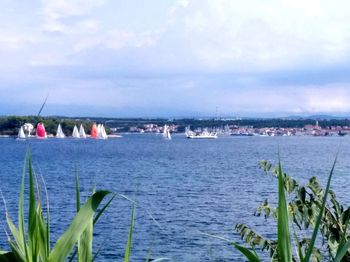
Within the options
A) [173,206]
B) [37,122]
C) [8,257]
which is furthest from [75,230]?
[173,206]

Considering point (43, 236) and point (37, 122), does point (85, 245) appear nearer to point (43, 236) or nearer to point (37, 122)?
point (43, 236)

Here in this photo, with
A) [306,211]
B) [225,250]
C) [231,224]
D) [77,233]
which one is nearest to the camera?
[77,233]

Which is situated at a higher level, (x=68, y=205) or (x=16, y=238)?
(x=16, y=238)

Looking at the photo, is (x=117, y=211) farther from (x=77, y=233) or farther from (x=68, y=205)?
(x=77, y=233)

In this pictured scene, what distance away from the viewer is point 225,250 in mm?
19594

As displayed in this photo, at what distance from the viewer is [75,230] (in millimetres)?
1740

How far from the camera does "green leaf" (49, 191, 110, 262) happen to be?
1722 millimetres

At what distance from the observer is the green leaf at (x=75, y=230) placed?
5.65 feet

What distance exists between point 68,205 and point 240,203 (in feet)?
29.8

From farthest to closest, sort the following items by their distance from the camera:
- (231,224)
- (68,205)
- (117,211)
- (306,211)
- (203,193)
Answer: (203,193) → (68,205) → (117,211) → (231,224) → (306,211)

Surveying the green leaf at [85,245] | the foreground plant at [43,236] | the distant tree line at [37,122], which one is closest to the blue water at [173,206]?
the distant tree line at [37,122]

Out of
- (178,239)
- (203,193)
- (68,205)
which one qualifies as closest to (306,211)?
(178,239)

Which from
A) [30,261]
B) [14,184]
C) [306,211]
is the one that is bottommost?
[14,184]

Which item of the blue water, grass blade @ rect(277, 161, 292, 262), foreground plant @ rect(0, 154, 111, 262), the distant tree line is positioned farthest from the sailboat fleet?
the blue water
